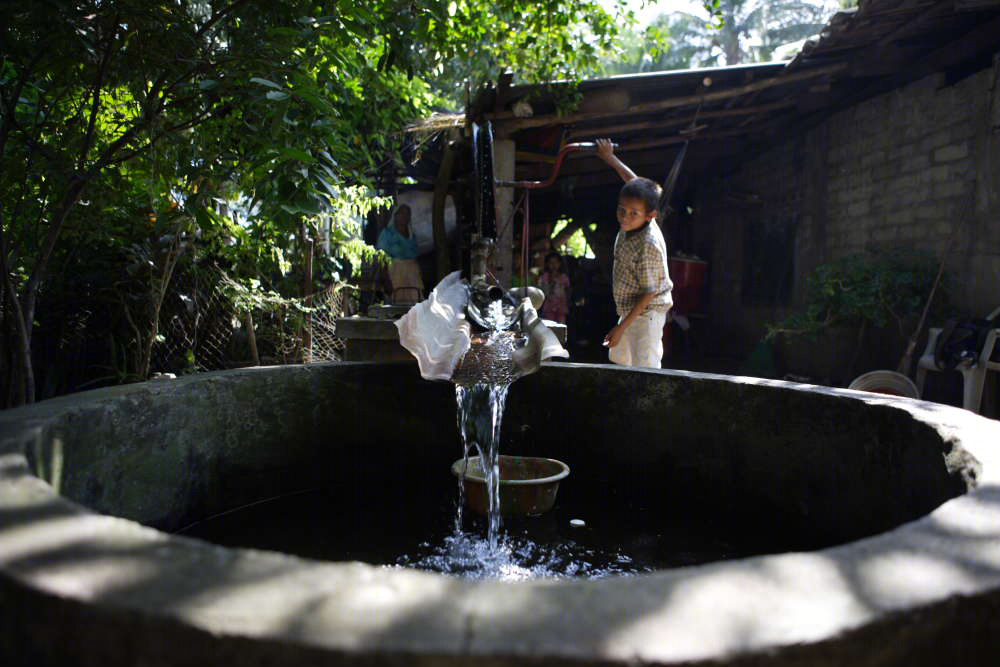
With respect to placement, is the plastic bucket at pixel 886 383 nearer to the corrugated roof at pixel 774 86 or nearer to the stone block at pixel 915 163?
the stone block at pixel 915 163

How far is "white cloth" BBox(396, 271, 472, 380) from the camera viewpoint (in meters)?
2.90

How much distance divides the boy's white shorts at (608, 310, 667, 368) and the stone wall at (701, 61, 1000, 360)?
3115 mm

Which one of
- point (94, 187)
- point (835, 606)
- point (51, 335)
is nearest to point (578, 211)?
point (51, 335)

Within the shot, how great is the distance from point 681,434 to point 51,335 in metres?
4.22

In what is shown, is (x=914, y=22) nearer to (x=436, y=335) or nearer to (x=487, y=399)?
(x=487, y=399)

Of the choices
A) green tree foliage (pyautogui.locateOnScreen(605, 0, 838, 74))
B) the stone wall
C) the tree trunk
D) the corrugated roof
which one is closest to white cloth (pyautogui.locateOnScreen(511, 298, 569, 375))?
the tree trunk

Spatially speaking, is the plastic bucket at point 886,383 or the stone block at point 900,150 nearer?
the plastic bucket at point 886,383

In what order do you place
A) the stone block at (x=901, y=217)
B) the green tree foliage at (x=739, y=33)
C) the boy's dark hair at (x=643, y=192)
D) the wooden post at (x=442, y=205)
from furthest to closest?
the green tree foliage at (x=739, y=33) < the wooden post at (x=442, y=205) < the stone block at (x=901, y=217) < the boy's dark hair at (x=643, y=192)

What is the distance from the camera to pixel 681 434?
3.20 meters

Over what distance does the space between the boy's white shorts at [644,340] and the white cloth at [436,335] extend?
1.27m

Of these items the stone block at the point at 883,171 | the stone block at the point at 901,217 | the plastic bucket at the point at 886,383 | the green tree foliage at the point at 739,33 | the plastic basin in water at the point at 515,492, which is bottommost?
the plastic basin in water at the point at 515,492

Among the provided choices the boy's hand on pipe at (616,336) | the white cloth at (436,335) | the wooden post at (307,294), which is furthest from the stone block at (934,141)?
the wooden post at (307,294)

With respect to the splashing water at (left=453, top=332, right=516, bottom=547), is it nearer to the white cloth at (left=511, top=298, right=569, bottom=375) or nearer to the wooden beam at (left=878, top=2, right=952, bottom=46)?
the white cloth at (left=511, top=298, right=569, bottom=375)

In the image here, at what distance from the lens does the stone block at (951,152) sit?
5920 millimetres
